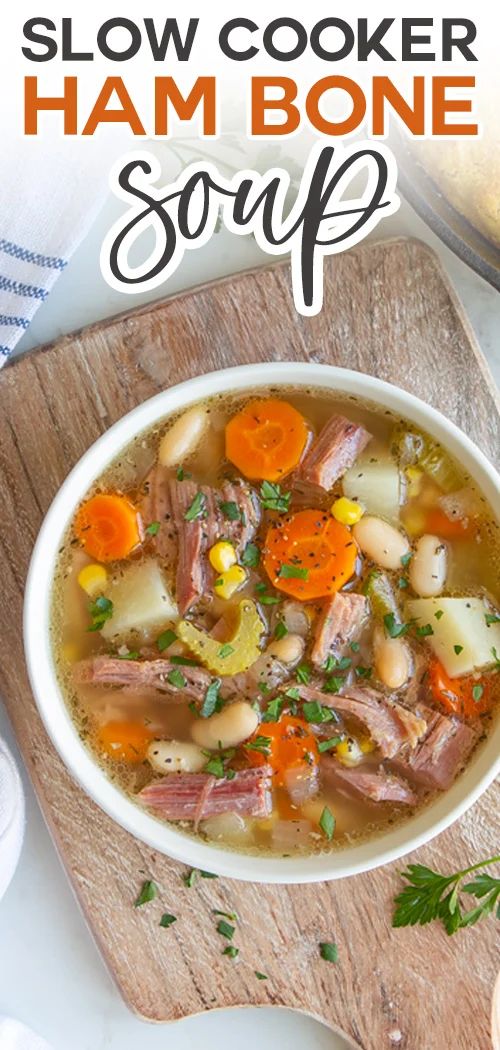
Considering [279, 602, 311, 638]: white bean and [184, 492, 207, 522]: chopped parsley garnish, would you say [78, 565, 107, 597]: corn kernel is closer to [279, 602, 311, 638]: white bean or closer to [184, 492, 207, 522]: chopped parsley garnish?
[184, 492, 207, 522]: chopped parsley garnish

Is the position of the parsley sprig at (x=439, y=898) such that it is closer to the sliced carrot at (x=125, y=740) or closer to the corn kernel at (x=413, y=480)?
the sliced carrot at (x=125, y=740)

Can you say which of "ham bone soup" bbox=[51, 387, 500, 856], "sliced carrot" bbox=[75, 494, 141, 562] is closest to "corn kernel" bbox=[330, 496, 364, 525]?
"ham bone soup" bbox=[51, 387, 500, 856]

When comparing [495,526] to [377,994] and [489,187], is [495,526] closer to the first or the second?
[489,187]

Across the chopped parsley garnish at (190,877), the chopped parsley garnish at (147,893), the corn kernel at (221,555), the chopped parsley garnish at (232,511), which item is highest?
the chopped parsley garnish at (232,511)

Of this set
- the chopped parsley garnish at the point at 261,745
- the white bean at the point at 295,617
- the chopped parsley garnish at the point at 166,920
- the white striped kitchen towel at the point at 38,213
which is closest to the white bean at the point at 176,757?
the chopped parsley garnish at the point at 261,745

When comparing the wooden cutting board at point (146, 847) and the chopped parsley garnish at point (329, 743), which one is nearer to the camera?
the chopped parsley garnish at point (329, 743)

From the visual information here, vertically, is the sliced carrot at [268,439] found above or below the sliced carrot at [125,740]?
above
